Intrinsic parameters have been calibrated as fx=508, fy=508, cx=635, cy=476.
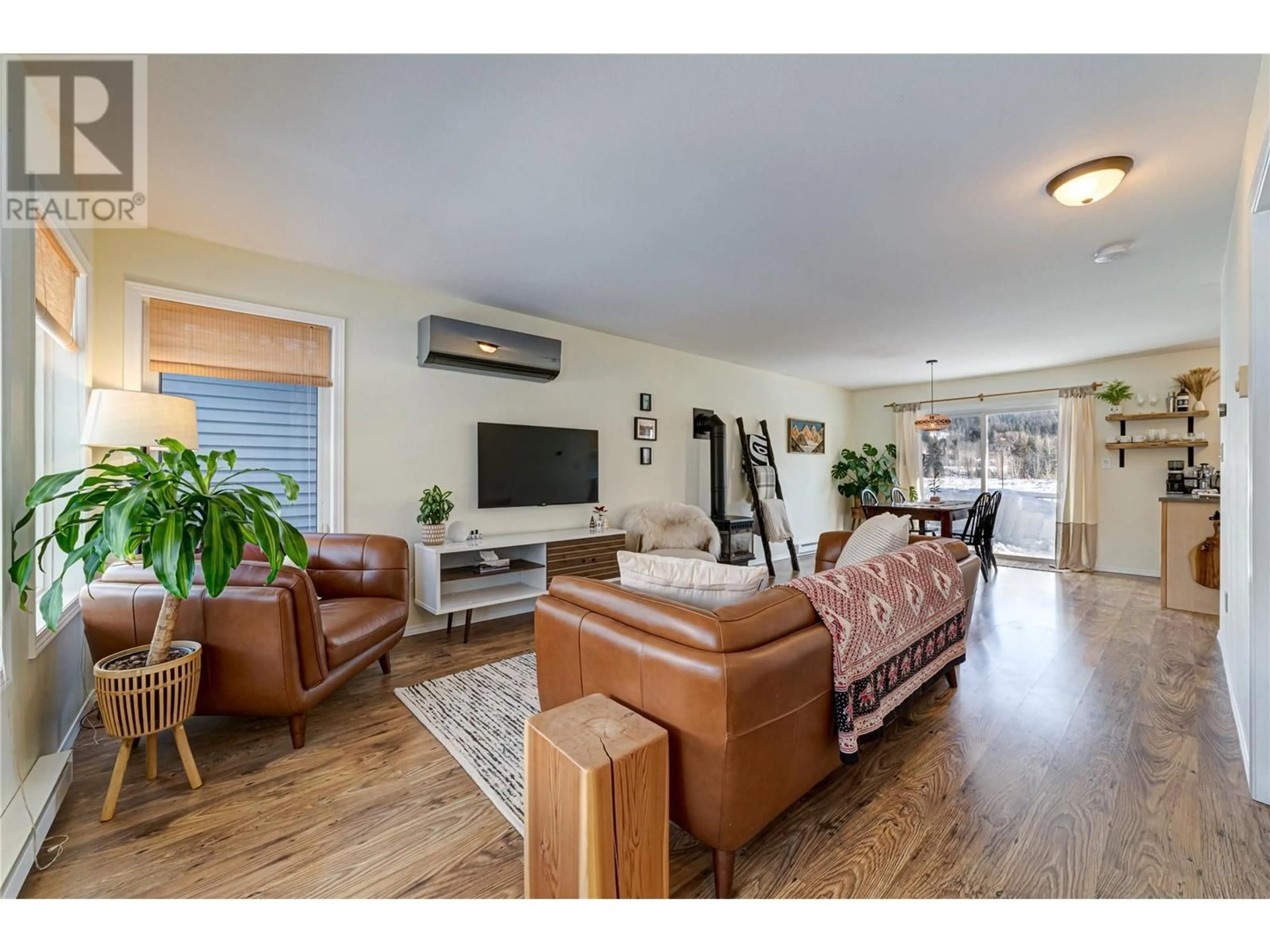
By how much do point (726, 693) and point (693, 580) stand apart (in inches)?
18.7

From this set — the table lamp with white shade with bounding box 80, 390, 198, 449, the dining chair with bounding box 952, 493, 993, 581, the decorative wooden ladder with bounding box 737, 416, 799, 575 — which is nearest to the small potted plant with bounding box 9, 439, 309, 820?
the table lamp with white shade with bounding box 80, 390, 198, 449

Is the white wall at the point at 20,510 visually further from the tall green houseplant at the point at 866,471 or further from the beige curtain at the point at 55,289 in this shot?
the tall green houseplant at the point at 866,471

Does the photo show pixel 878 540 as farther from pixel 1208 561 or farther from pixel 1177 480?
pixel 1177 480

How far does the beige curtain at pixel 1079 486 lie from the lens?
5680 millimetres

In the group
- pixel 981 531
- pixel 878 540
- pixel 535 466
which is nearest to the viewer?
pixel 878 540

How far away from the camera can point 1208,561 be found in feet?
12.2

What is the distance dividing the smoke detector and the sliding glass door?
3594 millimetres

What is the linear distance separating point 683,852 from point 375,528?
2741 millimetres

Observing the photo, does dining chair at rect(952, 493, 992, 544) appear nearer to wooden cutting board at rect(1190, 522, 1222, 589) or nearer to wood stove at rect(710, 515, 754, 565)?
wooden cutting board at rect(1190, 522, 1222, 589)

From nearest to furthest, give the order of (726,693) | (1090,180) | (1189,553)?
(726,693)
(1090,180)
(1189,553)

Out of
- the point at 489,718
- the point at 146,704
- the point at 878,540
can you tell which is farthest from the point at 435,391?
the point at 878,540

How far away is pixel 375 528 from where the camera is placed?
133 inches
